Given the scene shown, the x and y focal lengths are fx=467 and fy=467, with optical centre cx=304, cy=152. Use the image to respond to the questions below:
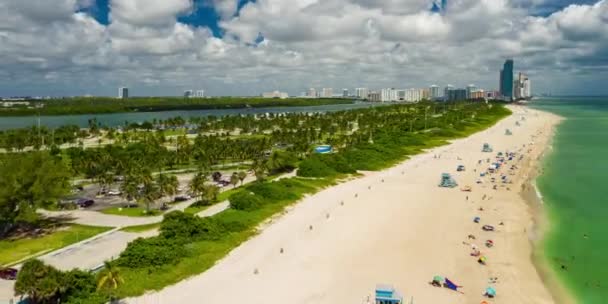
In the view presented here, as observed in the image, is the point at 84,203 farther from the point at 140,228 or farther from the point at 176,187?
the point at 140,228

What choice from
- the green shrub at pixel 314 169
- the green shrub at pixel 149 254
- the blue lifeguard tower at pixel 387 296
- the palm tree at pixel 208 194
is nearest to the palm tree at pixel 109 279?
the green shrub at pixel 149 254

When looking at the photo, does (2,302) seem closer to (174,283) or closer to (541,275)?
(174,283)

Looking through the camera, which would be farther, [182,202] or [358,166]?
[358,166]

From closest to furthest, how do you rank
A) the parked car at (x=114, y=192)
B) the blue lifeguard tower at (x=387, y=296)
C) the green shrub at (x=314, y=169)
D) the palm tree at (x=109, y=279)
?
the palm tree at (x=109, y=279) < the blue lifeguard tower at (x=387, y=296) < the parked car at (x=114, y=192) < the green shrub at (x=314, y=169)

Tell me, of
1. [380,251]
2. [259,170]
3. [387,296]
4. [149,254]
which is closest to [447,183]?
[259,170]

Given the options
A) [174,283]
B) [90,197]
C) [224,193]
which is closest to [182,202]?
[224,193]

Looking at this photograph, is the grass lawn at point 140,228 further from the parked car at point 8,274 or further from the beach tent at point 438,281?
the beach tent at point 438,281
